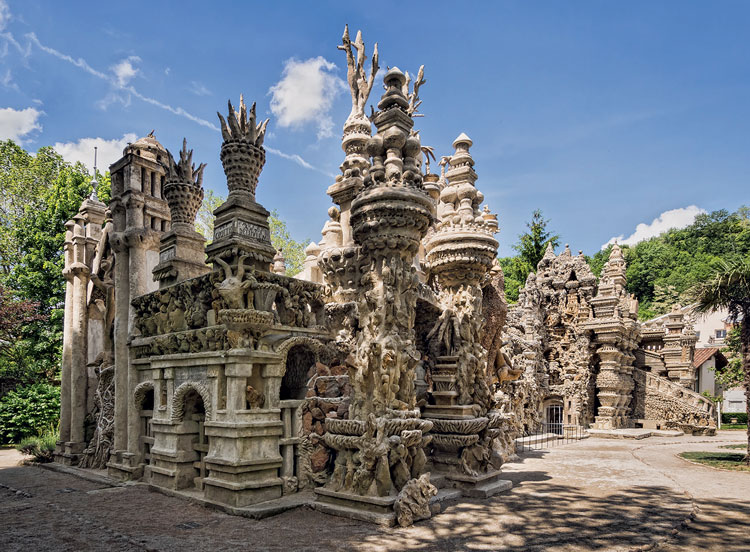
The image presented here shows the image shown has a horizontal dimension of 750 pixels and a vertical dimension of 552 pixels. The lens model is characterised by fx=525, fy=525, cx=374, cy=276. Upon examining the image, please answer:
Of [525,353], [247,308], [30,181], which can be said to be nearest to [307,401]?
[247,308]

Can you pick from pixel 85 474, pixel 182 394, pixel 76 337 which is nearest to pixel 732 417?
pixel 182 394

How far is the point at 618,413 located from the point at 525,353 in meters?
6.24

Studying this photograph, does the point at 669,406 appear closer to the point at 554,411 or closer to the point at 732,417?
the point at 554,411

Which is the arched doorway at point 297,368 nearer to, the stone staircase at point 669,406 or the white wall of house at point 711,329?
the stone staircase at point 669,406

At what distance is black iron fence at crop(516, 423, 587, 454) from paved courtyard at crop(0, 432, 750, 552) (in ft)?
17.9

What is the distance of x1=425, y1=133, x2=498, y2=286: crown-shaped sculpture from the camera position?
10.5 m

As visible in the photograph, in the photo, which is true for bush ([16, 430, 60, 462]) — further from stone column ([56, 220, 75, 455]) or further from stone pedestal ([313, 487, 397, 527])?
stone pedestal ([313, 487, 397, 527])

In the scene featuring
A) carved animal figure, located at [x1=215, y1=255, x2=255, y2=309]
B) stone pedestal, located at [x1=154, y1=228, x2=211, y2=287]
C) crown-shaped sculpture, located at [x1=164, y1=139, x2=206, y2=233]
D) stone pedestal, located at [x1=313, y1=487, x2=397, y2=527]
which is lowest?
stone pedestal, located at [x1=313, y1=487, x2=397, y2=527]

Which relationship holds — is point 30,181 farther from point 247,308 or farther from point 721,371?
point 721,371

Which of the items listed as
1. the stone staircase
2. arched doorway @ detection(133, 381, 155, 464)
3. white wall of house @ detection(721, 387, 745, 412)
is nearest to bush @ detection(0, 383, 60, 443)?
arched doorway @ detection(133, 381, 155, 464)

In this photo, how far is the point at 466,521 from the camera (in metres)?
7.60

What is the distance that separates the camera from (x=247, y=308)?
898 centimetres

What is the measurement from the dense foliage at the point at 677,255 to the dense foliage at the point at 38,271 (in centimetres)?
4297

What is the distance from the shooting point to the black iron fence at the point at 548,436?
17.0 metres
